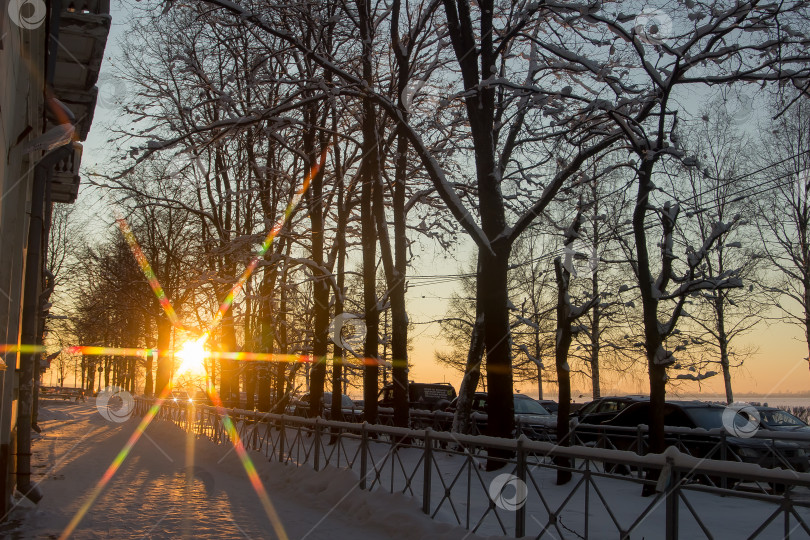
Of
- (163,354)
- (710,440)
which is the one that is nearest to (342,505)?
(710,440)

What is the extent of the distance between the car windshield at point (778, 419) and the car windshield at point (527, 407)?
7.31 m

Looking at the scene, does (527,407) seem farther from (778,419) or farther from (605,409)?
(778,419)

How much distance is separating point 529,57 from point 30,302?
30.3ft

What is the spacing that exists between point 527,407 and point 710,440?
8736mm

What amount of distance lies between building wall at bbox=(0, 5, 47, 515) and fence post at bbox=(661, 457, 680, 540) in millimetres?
6361

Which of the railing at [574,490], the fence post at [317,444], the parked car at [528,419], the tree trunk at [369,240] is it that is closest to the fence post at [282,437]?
the fence post at [317,444]

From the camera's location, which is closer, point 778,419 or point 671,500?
point 671,500

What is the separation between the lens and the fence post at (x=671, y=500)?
17.2 ft

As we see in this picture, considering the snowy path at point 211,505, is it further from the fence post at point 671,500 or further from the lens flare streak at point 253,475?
the fence post at point 671,500

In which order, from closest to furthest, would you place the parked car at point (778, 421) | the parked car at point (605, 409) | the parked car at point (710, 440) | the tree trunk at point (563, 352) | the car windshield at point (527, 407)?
the parked car at point (710, 440) → the tree trunk at point (563, 352) → the parked car at point (778, 421) → the parked car at point (605, 409) → the car windshield at point (527, 407)

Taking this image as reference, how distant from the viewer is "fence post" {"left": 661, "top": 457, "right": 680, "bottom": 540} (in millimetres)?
5246

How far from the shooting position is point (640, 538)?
252 inches

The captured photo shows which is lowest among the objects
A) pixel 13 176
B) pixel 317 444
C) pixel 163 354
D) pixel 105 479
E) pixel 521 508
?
pixel 105 479

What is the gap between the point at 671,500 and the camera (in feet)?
17.4
